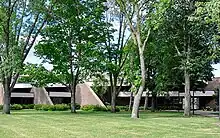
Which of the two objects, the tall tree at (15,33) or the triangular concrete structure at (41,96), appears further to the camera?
the triangular concrete structure at (41,96)

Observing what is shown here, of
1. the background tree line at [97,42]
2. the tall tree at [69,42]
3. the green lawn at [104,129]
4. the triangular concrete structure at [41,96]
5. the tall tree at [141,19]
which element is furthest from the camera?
the triangular concrete structure at [41,96]

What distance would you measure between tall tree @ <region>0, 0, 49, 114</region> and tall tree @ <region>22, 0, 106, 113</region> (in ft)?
6.76

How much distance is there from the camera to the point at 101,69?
39.3 metres

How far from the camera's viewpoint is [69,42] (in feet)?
124

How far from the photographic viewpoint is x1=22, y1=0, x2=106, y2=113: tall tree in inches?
1460

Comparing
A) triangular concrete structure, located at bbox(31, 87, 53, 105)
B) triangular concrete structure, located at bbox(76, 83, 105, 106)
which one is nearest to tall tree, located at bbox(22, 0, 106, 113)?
triangular concrete structure, located at bbox(76, 83, 105, 106)

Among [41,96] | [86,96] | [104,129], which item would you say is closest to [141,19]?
[104,129]

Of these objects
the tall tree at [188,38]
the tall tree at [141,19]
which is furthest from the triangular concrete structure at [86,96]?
the tall tree at [141,19]

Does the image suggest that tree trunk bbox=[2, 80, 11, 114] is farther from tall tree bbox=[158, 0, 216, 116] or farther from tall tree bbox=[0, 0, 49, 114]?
tall tree bbox=[158, 0, 216, 116]

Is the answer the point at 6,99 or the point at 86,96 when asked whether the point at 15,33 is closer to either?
the point at 6,99

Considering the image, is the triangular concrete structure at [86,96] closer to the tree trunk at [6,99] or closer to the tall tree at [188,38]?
the tall tree at [188,38]

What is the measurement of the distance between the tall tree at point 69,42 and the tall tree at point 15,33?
2060mm

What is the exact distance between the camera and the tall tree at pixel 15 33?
33500 millimetres

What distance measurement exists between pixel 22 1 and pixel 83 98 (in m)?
24.2
